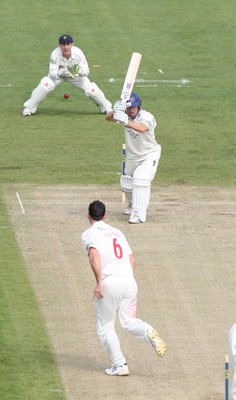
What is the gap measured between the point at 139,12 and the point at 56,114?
9152mm

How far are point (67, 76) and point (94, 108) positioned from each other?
1.81 meters

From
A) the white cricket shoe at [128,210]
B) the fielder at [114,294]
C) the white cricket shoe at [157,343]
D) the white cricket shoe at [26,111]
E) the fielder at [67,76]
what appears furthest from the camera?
the white cricket shoe at [26,111]

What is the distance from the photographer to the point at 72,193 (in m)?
26.3

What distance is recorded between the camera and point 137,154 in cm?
2470

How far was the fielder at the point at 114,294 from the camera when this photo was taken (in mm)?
17656

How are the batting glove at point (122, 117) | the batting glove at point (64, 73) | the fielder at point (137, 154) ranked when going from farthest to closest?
the batting glove at point (64, 73), the fielder at point (137, 154), the batting glove at point (122, 117)

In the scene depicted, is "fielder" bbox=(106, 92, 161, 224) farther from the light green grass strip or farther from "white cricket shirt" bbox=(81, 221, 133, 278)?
"white cricket shirt" bbox=(81, 221, 133, 278)

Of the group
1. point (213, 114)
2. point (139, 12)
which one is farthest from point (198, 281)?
point (139, 12)

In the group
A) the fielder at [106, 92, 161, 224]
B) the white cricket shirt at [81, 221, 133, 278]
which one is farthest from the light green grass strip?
the fielder at [106, 92, 161, 224]

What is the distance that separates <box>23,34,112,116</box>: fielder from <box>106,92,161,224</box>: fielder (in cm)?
686

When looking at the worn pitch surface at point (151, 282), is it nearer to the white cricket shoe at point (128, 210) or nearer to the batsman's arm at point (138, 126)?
the white cricket shoe at point (128, 210)

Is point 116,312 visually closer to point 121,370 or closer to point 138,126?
point 121,370

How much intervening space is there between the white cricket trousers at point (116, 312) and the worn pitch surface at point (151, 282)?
0.41 meters

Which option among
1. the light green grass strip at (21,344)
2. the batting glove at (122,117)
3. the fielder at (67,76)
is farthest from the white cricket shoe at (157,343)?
the fielder at (67,76)
